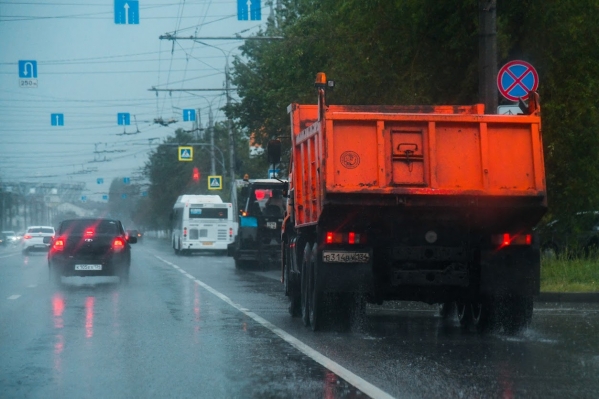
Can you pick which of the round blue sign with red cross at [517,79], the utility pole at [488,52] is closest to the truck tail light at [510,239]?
the round blue sign with red cross at [517,79]

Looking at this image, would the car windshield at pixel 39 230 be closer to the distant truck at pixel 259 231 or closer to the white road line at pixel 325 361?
the distant truck at pixel 259 231

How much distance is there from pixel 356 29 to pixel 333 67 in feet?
6.40

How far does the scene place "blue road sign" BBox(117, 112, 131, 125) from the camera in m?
54.2

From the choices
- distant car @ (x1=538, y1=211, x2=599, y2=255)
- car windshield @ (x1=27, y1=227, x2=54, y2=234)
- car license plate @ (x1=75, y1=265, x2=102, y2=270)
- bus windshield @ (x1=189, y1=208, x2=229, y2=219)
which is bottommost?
car license plate @ (x1=75, y1=265, x2=102, y2=270)

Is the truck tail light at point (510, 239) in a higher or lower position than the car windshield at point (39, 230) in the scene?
lower

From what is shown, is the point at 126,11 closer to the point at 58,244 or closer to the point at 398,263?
the point at 58,244

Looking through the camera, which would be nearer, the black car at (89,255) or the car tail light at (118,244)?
the black car at (89,255)

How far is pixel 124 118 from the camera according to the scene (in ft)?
178

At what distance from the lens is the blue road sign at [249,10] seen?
29000 millimetres

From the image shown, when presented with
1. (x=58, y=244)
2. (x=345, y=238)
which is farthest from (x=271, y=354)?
(x=58, y=244)

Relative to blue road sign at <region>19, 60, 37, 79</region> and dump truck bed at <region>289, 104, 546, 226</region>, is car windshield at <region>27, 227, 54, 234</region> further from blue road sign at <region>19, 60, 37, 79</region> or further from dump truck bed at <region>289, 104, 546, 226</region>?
dump truck bed at <region>289, 104, 546, 226</region>

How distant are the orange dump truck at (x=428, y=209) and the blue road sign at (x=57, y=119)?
3889 cm

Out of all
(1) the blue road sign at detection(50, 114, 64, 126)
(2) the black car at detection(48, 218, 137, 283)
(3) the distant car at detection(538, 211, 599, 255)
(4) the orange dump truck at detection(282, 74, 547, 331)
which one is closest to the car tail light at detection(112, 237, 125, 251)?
(2) the black car at detection(48, 218, 137, 283)

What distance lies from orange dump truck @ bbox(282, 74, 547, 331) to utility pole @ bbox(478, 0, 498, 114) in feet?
16.1
